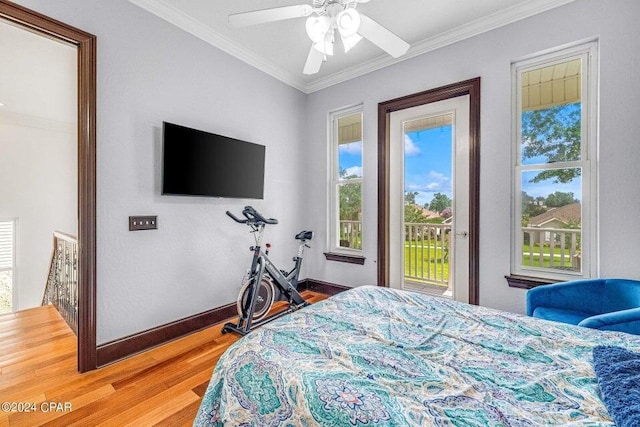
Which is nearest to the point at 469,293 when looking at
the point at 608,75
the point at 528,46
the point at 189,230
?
the point at 608,75

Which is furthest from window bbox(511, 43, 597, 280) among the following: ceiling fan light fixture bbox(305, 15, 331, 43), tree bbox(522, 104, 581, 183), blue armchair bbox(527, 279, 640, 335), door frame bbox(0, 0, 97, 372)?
door frame bbox(0, 0, 97, 372)

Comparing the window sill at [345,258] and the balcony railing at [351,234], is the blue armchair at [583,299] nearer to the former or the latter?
the window sill at [345,258]

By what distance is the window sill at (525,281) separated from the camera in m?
2.27

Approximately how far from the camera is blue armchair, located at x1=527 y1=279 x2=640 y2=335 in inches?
68.0

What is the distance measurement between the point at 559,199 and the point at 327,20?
2.22m

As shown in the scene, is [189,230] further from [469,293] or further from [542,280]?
[542,280]

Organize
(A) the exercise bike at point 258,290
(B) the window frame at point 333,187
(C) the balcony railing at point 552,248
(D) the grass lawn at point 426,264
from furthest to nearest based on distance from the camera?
(D) the grass lawn at point 426,264 → (B) the window frame at point 333,187 → (A) the exercise bike at point 258,290 → (C) the balcony railing at point 552,248

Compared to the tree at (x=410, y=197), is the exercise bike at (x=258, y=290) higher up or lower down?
lower down

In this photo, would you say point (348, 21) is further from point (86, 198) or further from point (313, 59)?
point (86, 198)

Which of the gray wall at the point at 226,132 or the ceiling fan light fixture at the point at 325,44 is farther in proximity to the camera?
the gray wall at the point at 226,132

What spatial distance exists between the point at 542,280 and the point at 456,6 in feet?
7.53

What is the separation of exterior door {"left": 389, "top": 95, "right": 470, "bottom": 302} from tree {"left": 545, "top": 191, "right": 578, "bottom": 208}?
597 mm

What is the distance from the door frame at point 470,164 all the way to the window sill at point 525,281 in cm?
26

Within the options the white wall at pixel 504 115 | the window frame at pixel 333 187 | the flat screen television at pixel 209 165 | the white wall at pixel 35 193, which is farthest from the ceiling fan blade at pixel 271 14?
the white wall at pixel 35 193
